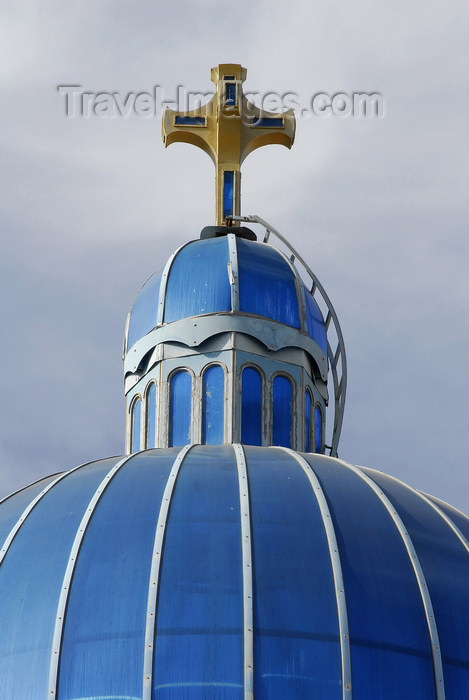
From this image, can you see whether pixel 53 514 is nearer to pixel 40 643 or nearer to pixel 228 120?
pixel 40 643

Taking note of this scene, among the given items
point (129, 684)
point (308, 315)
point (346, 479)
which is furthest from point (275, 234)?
point (129, 684)

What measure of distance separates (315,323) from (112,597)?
9.99 m

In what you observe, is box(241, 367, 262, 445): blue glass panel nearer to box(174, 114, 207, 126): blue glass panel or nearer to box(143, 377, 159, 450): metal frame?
box(143, 377, 159, 450): metal frame

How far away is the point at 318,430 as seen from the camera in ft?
117

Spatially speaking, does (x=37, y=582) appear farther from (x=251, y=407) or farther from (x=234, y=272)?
(x=234, y=272)

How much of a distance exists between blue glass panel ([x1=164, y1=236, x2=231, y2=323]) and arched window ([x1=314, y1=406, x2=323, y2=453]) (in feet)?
9.22

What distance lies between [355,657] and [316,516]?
271 cm

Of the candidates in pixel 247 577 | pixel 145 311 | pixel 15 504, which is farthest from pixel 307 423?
pixel 247 577

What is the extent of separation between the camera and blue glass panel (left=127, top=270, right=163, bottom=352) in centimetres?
3572

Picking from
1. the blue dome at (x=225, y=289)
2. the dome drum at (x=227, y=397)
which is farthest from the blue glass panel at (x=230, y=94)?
the dome drum at (x=227, y=397)

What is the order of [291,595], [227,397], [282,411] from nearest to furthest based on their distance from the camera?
[291,595] → [227,397] → [282,411]

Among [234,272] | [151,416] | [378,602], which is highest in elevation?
[234,272]

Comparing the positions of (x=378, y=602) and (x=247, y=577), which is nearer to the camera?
(x=247, y=577)

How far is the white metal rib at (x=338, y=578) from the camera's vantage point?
27.1 metres
